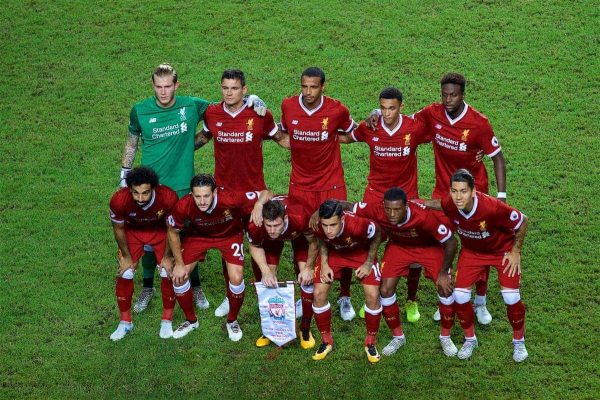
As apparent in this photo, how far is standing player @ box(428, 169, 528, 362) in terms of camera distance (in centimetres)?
870

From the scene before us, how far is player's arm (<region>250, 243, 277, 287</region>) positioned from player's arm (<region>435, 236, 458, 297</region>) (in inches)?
62.6

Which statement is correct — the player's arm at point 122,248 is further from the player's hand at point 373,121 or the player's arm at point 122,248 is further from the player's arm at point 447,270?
the player's arm at point 447,270

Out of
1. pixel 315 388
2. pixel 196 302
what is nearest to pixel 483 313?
pixel 315 388

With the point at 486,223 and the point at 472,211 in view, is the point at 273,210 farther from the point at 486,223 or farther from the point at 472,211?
the point at 486,223

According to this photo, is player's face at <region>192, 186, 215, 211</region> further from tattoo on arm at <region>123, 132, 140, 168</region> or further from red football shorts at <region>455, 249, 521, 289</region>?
Result: red football shorts at <region>455, 249, 521, 289</region>

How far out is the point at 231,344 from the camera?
31.6ft

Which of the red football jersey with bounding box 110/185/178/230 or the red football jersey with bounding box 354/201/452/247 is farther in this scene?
the red football jersey with bounding box 110/185/178/230

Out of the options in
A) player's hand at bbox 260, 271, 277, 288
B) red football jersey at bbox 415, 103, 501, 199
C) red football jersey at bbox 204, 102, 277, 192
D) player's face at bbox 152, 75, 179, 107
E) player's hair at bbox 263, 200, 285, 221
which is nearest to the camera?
player's hair at bbox 263, 200, 285, 221

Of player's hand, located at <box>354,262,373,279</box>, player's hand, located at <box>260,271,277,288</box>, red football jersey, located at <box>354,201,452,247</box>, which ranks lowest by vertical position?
player's hand, located at <box>260,271,277,288</box>

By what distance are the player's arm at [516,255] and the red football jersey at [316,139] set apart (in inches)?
79.1

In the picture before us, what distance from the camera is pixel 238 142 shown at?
984 centimetres

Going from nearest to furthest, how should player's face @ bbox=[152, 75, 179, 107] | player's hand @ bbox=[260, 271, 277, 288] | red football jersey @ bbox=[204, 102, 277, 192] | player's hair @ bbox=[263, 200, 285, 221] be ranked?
1. player's hair @ bbox=[263, 200, 285, 221]
2. player's hand @ bbox=[260, 271, 277, 288]
3. player's face @ bbox=[152, 75, 179, 107]
4. red football jersey @ bbox=[204, 102, 277, 192]

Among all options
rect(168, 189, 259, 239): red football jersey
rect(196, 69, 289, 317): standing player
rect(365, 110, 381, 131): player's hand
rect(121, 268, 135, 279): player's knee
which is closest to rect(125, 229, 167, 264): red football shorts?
rect(121, 268, 135, 279): player's knee

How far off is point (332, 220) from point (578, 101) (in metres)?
6.29
